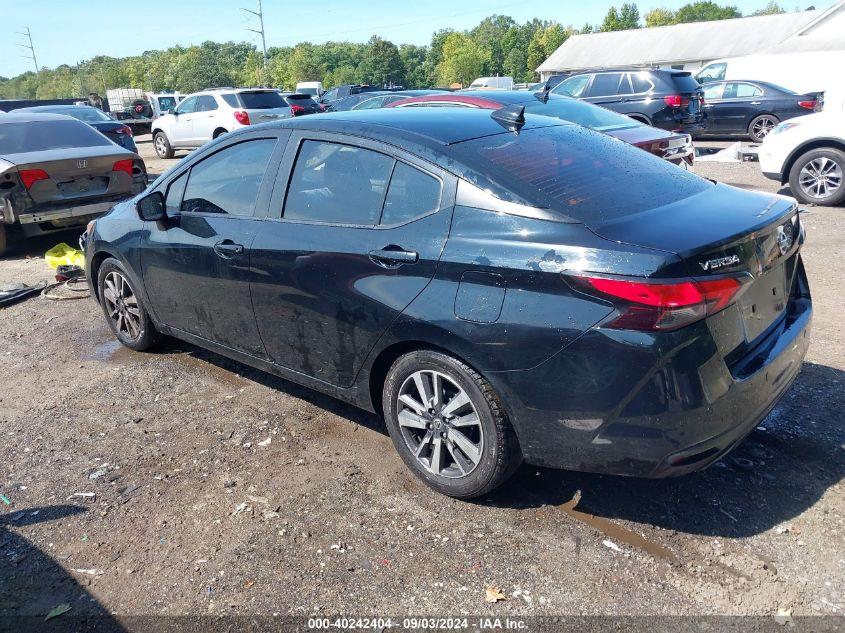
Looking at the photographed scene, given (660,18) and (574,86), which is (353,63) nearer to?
(660,18)

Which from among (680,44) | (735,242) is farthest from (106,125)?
(680,44)

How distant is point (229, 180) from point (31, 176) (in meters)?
5.25

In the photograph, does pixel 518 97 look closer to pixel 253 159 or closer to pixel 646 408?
pixel 253 159

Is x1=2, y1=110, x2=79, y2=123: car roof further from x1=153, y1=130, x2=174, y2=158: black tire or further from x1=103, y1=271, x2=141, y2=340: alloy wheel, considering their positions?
x1=153, y1=130, x2=174, y2=158: black tire

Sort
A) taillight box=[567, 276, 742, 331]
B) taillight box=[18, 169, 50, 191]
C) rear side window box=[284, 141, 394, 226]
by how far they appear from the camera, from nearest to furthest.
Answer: taillight box=[567, 276, 742, 331] < rear side window box=[284, 141, 394, 226] < taillight box=[18, 169, 50, 191]

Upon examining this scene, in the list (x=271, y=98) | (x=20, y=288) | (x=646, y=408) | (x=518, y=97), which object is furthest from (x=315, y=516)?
(x=271, y=98)

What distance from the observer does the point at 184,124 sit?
19.2 meters

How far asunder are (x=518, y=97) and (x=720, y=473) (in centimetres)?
641

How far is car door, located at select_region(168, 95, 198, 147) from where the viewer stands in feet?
62.5

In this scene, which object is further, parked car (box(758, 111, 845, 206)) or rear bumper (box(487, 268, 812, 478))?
parked car (box(758, 111, 845, 206))

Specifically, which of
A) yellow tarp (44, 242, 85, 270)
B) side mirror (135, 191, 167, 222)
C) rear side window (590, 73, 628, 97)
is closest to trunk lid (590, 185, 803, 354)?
side mirror (135, 191, 167, 222)

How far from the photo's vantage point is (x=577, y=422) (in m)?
2.78

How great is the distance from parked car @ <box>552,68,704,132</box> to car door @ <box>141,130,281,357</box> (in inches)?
432

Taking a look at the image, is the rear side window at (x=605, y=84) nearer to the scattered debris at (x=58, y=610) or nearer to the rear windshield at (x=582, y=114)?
the rear windshield at (x=582, y=114)
